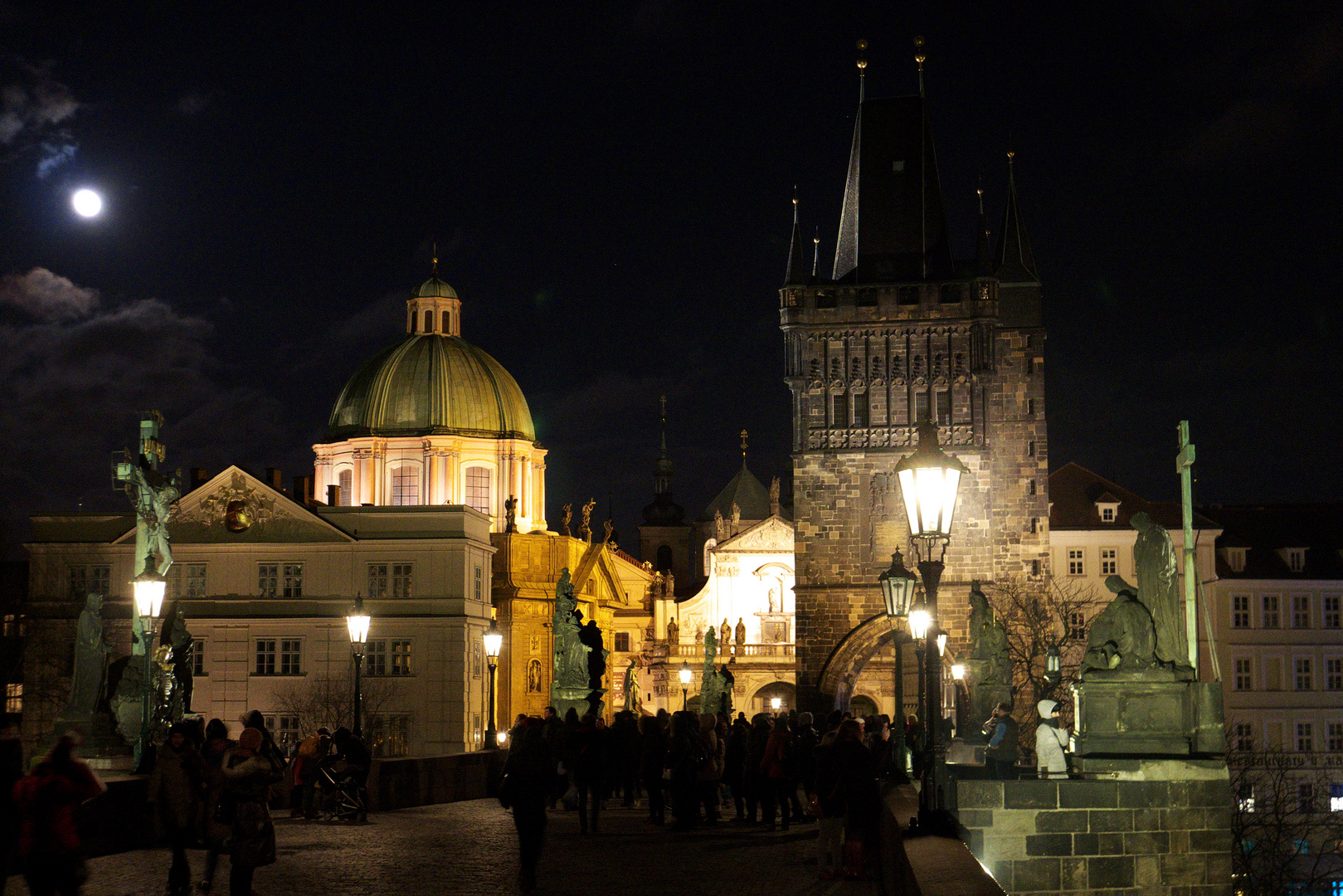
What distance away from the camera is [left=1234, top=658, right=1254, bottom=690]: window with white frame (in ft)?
208

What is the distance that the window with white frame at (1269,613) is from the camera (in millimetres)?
64562

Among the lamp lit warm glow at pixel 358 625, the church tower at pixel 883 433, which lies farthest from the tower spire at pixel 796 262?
the lamp lit warm glow at pixel 358 625

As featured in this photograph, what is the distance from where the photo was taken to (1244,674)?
63500 mm

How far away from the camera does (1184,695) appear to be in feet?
67.6

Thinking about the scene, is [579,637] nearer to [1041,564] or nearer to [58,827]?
[58,827]

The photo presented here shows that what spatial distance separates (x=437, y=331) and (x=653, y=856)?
6111cm

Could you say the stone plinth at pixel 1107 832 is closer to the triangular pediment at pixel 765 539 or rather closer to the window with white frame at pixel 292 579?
the window with white frame at pixel 292 579

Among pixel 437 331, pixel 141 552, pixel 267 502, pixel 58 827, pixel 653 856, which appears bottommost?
pixel 653 856

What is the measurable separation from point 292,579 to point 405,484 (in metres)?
12.4

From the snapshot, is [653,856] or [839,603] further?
[839,603]

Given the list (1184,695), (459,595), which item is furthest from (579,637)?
(459,595)

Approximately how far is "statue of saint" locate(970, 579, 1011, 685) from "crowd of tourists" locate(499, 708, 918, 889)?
2.93m

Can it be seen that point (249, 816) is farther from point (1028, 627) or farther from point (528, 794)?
point (1028, 627)

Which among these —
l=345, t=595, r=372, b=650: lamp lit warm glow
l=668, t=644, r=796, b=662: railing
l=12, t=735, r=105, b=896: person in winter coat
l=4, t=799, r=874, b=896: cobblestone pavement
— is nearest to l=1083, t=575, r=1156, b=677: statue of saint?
l=4, t=799, r=874, b=896: cobblestone pavement
